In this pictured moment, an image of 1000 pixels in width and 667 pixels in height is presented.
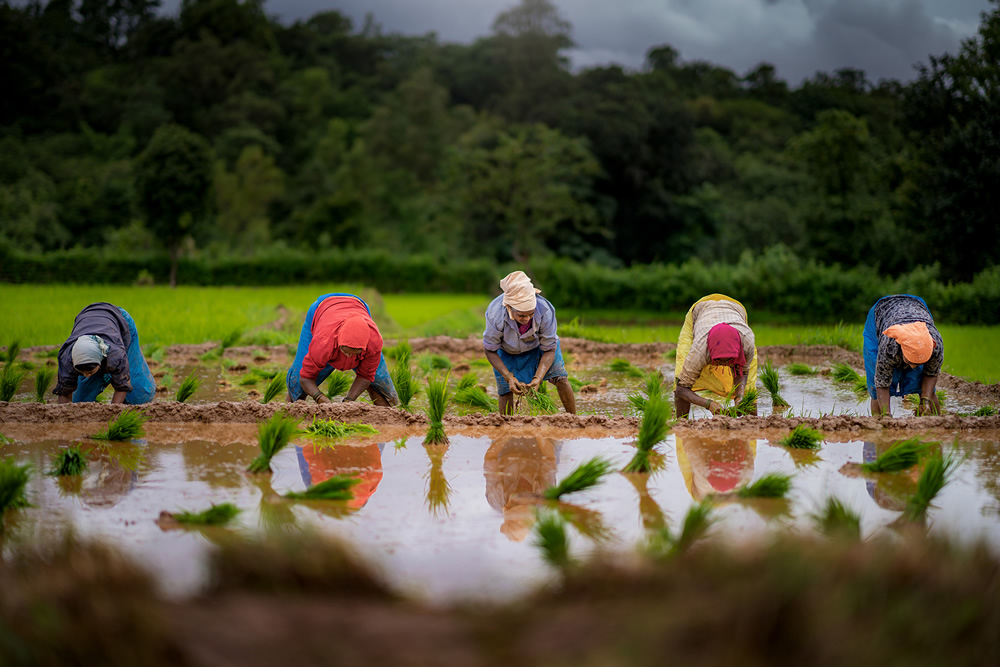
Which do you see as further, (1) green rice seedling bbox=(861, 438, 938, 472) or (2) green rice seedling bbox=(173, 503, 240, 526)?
(1) green rice seedling bbox=(861, 438, 938, 472)

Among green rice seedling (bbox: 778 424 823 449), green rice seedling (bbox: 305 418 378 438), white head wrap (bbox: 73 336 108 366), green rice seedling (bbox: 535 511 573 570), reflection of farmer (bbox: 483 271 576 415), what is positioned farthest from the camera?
reflection of farmer (bbox: 483 271 576 415)

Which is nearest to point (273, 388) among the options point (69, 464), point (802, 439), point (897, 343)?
point (69, 464)

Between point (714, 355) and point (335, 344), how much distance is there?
2739mm

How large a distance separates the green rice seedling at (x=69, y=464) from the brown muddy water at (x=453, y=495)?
0.18 ft

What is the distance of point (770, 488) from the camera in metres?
4.07

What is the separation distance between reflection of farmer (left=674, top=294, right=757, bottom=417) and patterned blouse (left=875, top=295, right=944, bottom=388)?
3.14ft

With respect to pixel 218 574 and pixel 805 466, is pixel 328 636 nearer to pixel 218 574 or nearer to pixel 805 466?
pixel 218 574

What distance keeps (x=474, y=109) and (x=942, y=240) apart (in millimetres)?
29928

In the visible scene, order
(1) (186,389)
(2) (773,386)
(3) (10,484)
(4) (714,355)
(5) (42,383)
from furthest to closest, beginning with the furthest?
1. (2) (773,386)
2. (5) (42,383)
3. (1) (186,389)
4. (4) (714,355)
5. (3) (10,484)

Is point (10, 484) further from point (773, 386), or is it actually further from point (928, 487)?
point (773, 386)

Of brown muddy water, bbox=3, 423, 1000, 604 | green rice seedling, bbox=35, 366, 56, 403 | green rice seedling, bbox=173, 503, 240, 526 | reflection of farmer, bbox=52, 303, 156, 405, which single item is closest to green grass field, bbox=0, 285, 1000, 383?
green rice seedling, bbox=35, 366, 56, 403

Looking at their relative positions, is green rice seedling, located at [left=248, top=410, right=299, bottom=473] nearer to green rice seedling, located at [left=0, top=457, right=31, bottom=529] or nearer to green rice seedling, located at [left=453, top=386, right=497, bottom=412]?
green rice seedling, located at [left=0, top=457, right=31, bottom=529]

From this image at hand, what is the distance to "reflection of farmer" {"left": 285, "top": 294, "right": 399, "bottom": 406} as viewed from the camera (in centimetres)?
592

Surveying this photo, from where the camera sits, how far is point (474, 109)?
43.5m
